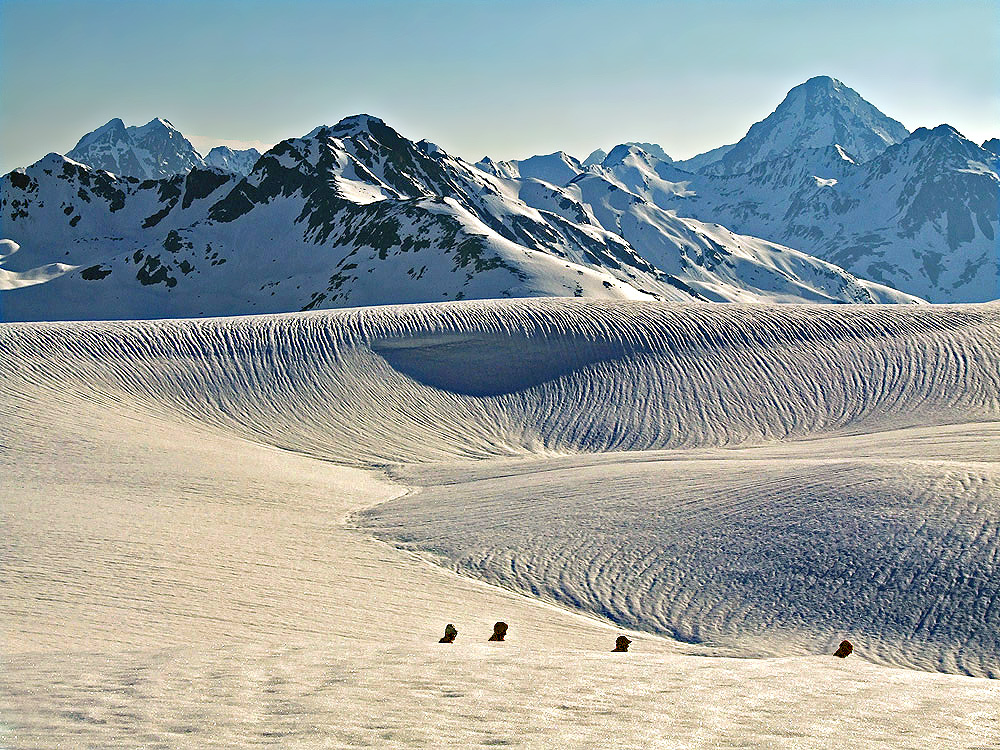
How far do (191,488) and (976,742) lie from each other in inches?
931

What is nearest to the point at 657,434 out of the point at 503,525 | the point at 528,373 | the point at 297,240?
the point at 528,373

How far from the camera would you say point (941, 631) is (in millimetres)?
17859

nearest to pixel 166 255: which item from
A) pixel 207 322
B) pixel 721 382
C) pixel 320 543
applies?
pixel 207 322

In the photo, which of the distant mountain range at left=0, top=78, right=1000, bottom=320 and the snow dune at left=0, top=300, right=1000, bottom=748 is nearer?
the snow dune at left=0, top=300, right=1000, bottom=748

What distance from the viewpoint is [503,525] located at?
24.9 metres

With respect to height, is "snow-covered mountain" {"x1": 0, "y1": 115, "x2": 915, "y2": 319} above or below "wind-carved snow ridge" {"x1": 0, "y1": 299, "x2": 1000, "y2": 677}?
above

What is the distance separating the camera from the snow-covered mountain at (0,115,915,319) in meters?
109

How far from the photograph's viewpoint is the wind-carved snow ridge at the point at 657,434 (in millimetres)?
19766

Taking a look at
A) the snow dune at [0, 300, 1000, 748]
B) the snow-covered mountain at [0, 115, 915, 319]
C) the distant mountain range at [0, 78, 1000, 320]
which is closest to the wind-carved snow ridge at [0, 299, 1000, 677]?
the snow dune at [0, 300, 1000, 748]

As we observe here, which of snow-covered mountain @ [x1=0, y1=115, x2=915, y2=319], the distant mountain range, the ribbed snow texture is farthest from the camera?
the distant mountain range

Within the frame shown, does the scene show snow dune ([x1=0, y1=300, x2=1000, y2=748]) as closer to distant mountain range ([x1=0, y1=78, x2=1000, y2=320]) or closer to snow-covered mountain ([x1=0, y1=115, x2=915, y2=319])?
distant mountain range ([x1=0, y1=78, x2=1000, y2=320])

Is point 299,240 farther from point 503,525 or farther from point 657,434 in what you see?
point 503,525

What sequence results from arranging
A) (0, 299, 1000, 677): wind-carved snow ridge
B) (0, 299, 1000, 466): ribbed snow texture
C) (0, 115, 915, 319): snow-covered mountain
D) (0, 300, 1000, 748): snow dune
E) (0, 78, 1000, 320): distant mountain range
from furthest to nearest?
(0, 78, 1000, 320): distant mountain range, (0, 115, 915, 319): snow-covered mountain, (0, 299, 1000, 466): ribbed snow texture, (0, 299, 1000, 677): wind-carved snow ridge, (0, 300, 1000, 748): snow dune

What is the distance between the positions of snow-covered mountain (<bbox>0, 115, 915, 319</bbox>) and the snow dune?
51.8 meters
